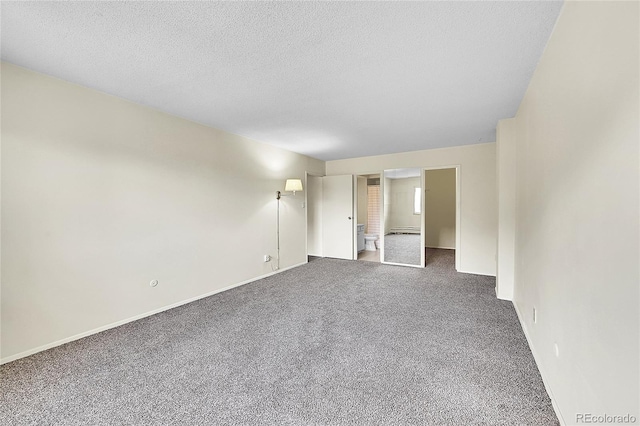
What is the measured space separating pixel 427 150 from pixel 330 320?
377 cm

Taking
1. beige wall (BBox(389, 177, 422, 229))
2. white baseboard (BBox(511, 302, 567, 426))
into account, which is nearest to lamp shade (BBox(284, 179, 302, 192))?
white baseboard (BBox(511, 302, 567, 426))

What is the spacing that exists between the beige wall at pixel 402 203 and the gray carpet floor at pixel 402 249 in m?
0.53

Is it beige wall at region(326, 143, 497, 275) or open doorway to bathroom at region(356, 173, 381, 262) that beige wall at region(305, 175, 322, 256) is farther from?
beige wall at region(326, 143, 497, 275)

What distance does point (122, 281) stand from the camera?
8.41 ft

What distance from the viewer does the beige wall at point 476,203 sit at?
4270mm

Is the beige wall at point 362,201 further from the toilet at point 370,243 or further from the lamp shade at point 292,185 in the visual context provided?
the lamp shade at point 292,185

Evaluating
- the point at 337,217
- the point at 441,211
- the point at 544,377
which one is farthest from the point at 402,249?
the point at 544,377

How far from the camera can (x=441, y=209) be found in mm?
6824

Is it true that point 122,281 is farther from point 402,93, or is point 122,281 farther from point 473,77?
point 473,77

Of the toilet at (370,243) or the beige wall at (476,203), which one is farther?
the toilet at (370,243)

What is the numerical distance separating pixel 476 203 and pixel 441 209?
8.19 feet

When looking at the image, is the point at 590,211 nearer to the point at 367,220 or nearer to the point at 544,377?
the point at 544,377

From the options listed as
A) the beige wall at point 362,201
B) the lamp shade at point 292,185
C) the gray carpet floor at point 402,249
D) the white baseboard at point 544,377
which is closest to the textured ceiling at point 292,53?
the lamp shade at point 292,185

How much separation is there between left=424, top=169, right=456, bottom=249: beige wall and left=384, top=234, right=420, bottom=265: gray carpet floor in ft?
1.97
